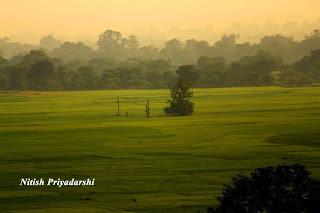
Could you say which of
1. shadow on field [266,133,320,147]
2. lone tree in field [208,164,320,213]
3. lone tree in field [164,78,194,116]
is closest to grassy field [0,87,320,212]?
shadow on field [266,133,320,147]

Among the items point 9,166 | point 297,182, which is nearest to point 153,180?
point 9,166

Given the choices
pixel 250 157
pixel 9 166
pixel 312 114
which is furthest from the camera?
pixel 312 114

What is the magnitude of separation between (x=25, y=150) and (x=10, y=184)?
11597 millimetres

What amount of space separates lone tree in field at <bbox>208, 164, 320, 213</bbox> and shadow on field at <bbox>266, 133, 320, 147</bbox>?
89.8 ft

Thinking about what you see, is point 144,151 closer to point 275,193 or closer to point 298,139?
point 298,139

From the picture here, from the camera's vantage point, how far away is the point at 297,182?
1290 cm

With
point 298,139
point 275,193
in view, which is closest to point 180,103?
point 298,139

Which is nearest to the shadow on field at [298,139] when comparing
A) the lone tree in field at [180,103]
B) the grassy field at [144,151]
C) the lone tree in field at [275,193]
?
the grassy field at [144,151]

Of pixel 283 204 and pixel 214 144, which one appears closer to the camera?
pixel 283 204

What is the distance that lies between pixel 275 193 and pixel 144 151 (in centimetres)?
2615

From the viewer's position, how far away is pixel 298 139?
140ft

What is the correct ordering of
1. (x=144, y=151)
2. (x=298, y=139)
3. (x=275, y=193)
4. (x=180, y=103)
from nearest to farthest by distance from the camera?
(x=275, y=193) < (x=144, y=151) < (x=298, y=139) < (x=180, y=103)

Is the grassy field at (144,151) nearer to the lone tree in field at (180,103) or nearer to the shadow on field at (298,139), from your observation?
the shadow on field at (298,139)

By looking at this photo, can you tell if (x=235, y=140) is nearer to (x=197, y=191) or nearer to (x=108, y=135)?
(x=108, y=135)
